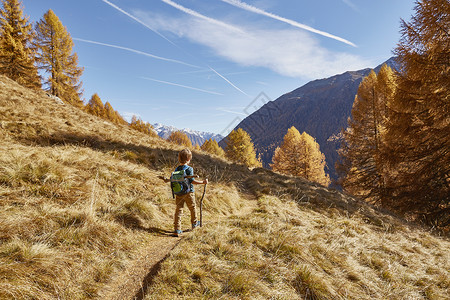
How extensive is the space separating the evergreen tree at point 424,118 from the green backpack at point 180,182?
10293 mm

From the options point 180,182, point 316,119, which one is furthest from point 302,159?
point 316,119

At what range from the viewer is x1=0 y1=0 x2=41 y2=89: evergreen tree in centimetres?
1736

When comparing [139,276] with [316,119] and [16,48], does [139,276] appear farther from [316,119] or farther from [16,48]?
[316,119]

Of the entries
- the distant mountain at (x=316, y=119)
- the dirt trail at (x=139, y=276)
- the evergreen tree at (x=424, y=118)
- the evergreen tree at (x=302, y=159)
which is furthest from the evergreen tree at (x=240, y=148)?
the distant mountain at (x=316, y=119)

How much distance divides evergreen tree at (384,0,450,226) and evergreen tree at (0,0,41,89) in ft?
94.1

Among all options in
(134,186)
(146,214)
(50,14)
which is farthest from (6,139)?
(50,14)

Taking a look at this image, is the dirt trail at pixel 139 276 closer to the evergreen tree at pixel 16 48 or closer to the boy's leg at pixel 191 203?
A: the boy's leg at pixel 191 203

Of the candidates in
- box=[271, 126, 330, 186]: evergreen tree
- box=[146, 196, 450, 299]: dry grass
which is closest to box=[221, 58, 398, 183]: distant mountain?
box=[271, 126, 330, 186]: evergreen tree

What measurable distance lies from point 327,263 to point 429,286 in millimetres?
1648

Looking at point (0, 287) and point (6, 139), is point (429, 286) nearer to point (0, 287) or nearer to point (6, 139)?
point (0, 287)

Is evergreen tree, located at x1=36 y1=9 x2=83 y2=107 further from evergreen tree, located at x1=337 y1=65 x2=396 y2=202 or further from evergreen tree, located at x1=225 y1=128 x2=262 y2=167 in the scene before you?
evergreen tree, located at x1=337 y1=65 x2=396 y2=202

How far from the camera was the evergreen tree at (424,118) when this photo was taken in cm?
746

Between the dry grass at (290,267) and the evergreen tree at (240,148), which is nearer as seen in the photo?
the dry grass at (290,267)

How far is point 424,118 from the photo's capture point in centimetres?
849
